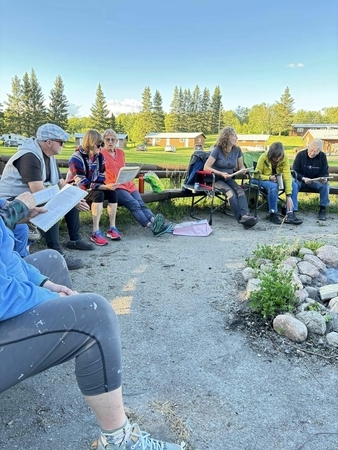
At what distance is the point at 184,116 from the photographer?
87062mm

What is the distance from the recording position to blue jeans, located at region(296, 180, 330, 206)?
5.95m

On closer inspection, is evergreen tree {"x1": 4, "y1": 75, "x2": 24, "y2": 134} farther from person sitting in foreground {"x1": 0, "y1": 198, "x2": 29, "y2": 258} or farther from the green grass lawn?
person sitting in foreground {"x1": 0, "y1": 198, "x2": 29, "y2": 258}

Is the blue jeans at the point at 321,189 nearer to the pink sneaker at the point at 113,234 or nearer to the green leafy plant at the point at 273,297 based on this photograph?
the pink sneaker at the point at 113,234

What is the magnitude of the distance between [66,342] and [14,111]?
220 ft

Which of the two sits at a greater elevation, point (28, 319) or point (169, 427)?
point (28, 319)

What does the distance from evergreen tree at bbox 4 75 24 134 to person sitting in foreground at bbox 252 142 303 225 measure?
59990 millimetres

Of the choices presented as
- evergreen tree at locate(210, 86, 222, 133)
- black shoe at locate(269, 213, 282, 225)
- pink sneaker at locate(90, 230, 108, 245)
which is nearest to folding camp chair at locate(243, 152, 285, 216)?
black shoe at locate(269, 213, 282, 225)

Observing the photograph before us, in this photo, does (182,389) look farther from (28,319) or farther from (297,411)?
(28,319)

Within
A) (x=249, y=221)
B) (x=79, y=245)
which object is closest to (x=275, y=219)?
(x=249, y=221)

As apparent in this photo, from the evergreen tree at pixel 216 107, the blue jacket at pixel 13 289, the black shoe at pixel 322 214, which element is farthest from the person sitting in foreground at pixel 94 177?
the evergreen tree at pixel 216 107

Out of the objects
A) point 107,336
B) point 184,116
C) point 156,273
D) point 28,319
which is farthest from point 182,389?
point 184,116

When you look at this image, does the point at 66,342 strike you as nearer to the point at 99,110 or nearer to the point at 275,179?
the point at 275,179

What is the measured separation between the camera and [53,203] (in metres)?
2.73

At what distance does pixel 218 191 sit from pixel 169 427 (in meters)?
4.19
